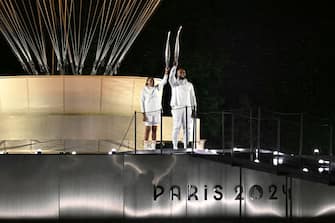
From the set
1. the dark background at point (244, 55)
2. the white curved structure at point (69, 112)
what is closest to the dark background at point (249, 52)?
the dark background at point (244, 55)

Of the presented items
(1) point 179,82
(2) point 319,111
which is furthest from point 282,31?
(1) point 179,82

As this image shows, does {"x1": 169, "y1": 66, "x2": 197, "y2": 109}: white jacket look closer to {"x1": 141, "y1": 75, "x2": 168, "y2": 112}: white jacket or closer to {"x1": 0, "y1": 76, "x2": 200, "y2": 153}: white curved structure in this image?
{"x1": 141, "y1": 75, "x2": 168, "y2": 112}: white jacket

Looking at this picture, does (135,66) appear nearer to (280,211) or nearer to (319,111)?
(319,111)

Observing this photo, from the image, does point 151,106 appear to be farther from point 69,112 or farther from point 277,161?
point 277,161

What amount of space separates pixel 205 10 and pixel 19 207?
23.8 metres

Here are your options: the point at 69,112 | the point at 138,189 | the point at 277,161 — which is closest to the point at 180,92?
the point at 138,189

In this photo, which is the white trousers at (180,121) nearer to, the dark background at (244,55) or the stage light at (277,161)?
the stage light at (277,161)

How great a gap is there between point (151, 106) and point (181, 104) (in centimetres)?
65

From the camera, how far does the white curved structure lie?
18.7 m

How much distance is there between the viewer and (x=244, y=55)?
132ft

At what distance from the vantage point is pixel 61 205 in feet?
54.5

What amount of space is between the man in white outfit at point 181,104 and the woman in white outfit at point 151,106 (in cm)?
29

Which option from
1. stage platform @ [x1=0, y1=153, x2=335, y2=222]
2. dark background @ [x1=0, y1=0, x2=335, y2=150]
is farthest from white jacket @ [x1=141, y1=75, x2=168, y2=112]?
dark background @ [x1=0, y1=0, x2=335, y2=150]

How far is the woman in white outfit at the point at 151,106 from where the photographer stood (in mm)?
18266
